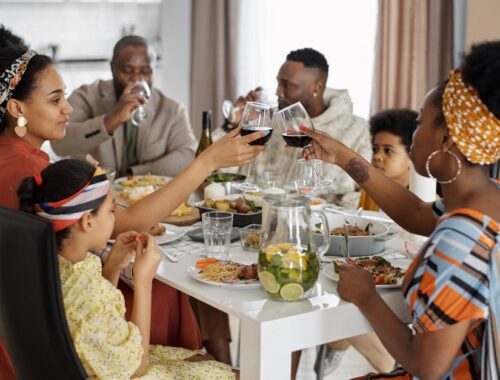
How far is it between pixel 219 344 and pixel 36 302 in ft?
4.58

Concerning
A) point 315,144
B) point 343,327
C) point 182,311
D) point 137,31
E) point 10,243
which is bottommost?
point 182,311

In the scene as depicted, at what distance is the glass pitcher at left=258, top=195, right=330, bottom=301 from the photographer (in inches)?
60.4

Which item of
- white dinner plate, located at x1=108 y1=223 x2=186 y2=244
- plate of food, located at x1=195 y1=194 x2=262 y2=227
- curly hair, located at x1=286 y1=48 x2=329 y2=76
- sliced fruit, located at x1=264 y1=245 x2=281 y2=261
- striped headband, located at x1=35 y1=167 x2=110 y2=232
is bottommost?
white dinner plate, located at x1=108 y1=223 x2=186 y2=244

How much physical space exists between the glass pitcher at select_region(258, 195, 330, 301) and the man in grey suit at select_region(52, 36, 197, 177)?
75.7 inches

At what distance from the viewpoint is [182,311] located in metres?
2.18

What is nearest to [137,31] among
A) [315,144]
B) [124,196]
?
[124,196]

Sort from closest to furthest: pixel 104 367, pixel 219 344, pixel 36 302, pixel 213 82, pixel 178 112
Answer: pixel 36 302
pixel 104 367
pixel 219 344
pixel 178 112
pixel 213 82

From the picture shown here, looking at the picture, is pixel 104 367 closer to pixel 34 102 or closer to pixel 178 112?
pixel 34 102

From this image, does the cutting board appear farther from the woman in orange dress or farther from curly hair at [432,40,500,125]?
curly hair at [432,40,500,125]

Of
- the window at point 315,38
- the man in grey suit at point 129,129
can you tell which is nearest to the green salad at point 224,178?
the man in grey suit at point 129,129

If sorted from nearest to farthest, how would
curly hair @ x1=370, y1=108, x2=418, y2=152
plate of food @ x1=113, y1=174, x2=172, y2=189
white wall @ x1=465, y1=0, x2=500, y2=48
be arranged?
curly hair @ x1=370, y1=108, x2=418, y2=152 < plate of food @ x1=113, y1=174, x2=172, y2=189 < white wall @ x1=465, y1=0, x2=500, y2=48

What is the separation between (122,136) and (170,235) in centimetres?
153

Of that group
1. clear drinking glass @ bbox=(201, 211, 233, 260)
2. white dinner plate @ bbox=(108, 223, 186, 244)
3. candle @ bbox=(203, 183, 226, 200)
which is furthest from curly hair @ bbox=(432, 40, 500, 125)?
candle @ bbox=(203, 183, 226, 200)

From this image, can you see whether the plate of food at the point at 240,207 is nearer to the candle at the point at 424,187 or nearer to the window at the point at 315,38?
the candle at the point at 424,187
